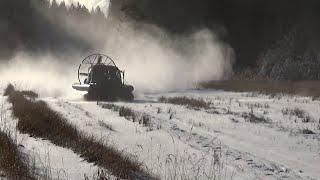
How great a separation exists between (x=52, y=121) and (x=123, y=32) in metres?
46.2

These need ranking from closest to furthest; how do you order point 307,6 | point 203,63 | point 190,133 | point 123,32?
point 190,133 → point 307,6 → point 203,63 → point 123,32

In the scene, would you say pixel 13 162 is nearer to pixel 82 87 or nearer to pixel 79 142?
pixel 79 142

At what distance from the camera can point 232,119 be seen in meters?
16.4

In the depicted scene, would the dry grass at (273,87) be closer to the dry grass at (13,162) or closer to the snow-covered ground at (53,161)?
the snow-covered ground at (53,161)

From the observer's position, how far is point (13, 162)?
302 inches

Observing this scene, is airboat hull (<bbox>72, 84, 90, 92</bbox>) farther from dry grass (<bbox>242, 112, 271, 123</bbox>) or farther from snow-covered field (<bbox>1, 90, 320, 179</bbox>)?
dry grass (<bbox>242, 112, 271, 123</bbox>)

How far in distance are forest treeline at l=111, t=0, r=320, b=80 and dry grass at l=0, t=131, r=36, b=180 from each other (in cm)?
1100

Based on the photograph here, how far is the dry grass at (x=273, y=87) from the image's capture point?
3362cm

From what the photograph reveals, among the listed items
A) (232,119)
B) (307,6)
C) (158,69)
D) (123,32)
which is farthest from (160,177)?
(123,32)

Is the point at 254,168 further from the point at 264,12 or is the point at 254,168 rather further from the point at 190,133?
the point at 264,12

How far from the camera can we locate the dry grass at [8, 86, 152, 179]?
26.2 ft

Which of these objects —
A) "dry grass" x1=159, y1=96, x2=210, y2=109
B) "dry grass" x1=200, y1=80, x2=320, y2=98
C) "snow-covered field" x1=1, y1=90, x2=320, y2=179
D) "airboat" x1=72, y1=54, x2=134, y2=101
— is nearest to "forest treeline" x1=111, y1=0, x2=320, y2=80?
"dry grass" x1=200, y1=80, x2=320, y2=98

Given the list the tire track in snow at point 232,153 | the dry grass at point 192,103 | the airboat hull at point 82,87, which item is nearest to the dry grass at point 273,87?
the dry grass at point 192,103

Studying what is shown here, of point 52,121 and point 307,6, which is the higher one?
point 307,6
